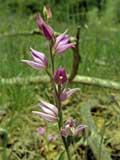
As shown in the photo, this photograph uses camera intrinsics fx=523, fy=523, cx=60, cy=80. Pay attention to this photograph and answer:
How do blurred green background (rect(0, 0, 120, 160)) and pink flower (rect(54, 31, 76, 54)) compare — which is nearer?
pink flower (rect(54, 31, 76, 54))

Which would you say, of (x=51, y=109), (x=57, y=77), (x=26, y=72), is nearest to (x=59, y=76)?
(x=57, y=77)

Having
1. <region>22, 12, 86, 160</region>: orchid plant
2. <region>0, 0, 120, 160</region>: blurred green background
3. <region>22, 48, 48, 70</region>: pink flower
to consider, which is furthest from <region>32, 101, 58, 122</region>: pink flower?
<region>0, 0, 120, 160</region>: blurred green background

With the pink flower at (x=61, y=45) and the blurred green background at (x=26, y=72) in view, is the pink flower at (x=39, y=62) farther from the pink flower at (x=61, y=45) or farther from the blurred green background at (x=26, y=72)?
the blurred green background at (x=26, y=72)

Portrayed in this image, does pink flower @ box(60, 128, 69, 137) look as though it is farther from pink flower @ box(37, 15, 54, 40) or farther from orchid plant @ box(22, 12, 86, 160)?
pink flower @ box(37, 15, 54, 40)

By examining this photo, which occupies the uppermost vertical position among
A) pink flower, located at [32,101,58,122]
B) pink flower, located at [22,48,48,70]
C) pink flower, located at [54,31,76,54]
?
pink flower, located at [54,31,76,54]

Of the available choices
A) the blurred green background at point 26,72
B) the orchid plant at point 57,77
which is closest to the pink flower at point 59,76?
the orchid plant at point 57,77

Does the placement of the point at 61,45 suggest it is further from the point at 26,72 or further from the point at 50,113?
the point at 26,72

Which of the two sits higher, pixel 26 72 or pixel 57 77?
pixel 57 77

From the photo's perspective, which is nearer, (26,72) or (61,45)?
(61,45)

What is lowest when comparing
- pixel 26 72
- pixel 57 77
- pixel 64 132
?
pixel 26 72

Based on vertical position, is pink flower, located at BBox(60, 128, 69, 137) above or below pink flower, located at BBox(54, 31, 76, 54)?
below

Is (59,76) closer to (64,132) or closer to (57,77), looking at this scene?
(57,77)

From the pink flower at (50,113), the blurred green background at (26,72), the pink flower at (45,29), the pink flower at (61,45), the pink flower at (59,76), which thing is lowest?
the blurred green background at (26,72)
